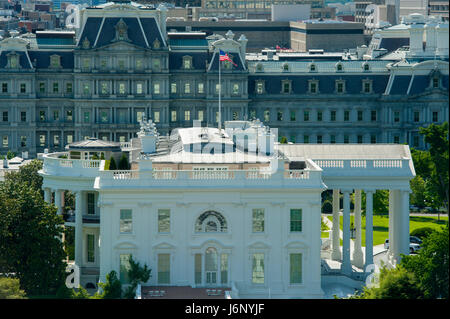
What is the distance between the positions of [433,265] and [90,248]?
2405 centimetres

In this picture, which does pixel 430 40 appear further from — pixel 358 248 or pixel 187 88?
pixel 358 248

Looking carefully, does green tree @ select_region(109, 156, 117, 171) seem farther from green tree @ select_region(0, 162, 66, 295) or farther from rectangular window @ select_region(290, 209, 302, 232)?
rectangular window @ select_region(290, 209, 302, 232)

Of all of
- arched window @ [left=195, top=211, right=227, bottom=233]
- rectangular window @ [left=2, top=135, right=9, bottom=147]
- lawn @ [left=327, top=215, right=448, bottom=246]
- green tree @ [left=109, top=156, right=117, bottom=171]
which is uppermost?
green tree @ [left=109, top=156, right=117, bottom=171]

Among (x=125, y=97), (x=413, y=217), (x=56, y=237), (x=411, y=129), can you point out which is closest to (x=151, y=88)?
(x=125, y=97)

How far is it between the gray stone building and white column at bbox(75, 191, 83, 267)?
89.1 metres

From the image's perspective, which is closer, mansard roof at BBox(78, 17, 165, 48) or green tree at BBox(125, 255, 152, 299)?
green tree at BBox(125, 255, 152, 299)

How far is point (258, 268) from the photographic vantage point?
6988 centimetres

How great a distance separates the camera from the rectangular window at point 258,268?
6962cm

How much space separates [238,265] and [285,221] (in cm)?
344

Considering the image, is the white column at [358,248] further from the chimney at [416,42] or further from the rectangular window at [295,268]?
the chimney at [416,42]

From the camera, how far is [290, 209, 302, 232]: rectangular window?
6981 cm

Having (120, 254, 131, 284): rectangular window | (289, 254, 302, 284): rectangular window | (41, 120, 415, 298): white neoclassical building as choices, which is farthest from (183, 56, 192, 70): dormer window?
(120, 254, 131, 284): rectangular window

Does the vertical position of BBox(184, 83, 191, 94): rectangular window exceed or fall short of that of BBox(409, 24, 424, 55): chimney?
it falls short
